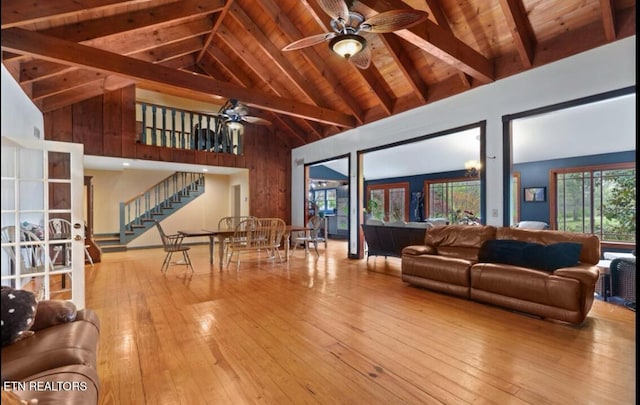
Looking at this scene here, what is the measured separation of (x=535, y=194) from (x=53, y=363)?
9.00 meters

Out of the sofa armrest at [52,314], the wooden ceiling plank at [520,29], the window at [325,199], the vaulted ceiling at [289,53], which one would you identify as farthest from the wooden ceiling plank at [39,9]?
the window at [325,199]

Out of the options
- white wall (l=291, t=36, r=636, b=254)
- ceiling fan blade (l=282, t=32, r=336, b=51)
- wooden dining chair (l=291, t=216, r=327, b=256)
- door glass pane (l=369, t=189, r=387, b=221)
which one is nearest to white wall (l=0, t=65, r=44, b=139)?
ceiling fan blade (l=282, t=32, r=336, b=51)

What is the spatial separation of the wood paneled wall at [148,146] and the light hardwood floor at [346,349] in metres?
3.59

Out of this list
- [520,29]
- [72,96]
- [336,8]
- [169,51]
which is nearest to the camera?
[336,8]

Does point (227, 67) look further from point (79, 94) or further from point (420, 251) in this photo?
point (420, 251)

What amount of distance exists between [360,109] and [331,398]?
568 centimetres

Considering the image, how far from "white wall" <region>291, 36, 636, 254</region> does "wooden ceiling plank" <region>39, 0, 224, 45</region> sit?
362 centimetres

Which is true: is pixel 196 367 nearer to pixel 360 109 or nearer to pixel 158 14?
pixel 158 14

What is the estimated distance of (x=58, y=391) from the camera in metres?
1.37

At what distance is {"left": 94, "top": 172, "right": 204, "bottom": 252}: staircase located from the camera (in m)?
8.33

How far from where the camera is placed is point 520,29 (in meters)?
3.89

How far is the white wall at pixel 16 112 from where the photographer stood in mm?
3715

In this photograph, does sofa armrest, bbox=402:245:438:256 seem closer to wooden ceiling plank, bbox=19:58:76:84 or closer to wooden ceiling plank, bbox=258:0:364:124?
wooden ceiling plank, bbox=258:0:364:124

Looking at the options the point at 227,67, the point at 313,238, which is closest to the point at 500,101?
the point at 313,238
